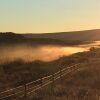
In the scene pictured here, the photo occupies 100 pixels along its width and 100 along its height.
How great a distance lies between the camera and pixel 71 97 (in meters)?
23.6

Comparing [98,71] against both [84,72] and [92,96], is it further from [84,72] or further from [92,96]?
[92,96]

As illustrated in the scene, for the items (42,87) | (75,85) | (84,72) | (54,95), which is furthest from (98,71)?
(54,95)

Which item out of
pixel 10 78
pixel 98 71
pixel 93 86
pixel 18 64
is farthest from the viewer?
pixel 18 64

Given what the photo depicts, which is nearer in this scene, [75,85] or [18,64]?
[75,85]

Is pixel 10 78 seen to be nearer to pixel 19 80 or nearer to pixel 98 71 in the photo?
pixel 19 80

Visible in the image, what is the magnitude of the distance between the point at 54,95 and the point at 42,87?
151 inches

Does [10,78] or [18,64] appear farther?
[18,64]

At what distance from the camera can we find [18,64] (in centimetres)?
4784

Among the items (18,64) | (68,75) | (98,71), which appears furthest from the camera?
(18,64)

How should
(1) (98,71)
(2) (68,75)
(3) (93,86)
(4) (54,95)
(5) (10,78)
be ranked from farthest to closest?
(1) (98,71) < (2) (68,75) < (5) (10,78) < (3) (93,86) < (4) (54,95)

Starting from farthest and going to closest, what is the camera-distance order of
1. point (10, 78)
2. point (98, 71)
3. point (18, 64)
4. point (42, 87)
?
point (18, 64) < point (98, 71) < point (10, 78) < point (42, 87)

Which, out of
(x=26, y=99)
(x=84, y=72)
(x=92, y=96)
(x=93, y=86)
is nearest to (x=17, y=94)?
(x=26, y=99)

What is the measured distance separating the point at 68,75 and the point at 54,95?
1258 cm

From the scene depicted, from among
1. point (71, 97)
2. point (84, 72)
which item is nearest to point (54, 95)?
point (71, 97)
